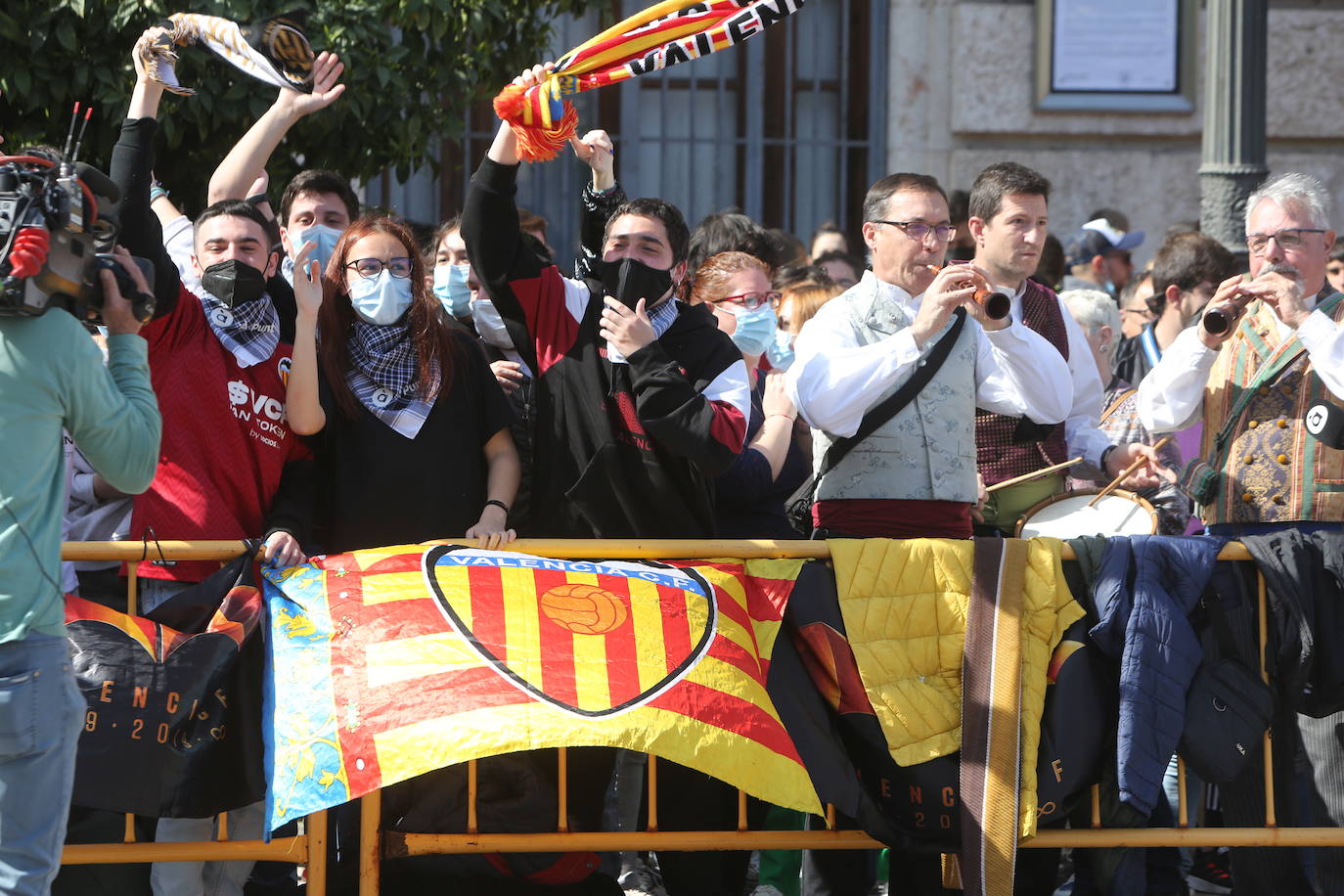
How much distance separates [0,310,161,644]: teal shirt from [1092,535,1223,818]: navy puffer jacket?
8.30ft

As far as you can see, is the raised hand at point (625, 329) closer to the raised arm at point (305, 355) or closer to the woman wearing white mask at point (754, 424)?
the woman wearing white mask at point (754, 424)

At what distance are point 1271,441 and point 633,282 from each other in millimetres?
1972

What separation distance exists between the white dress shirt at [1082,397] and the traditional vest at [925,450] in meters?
0.78

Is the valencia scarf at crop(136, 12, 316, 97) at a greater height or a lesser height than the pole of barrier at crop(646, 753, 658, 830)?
greater

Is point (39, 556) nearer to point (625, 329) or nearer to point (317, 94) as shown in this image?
point (625, 329)

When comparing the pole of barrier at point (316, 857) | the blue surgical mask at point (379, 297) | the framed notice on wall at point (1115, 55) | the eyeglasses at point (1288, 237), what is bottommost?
the pole of barrier at point (316, 857)

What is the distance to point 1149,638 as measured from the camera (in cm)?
454

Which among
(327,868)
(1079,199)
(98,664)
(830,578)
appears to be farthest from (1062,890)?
(1079,199)

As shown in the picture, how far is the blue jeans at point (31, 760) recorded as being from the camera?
3463mm

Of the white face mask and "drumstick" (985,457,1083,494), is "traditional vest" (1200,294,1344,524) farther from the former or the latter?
the white face mask

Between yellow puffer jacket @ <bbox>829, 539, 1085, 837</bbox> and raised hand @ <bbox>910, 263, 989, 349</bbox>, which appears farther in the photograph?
raised hand @ <bbox>910, 263, 989, 349</bbox>

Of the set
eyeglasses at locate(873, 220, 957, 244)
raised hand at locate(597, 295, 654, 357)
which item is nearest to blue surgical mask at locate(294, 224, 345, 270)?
raised hand at locate(597, 295, 654, 357)

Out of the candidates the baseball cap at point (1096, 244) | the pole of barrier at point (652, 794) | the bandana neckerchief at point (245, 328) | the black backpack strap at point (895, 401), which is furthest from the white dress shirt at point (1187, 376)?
the baseball cap at point (1096, 244)

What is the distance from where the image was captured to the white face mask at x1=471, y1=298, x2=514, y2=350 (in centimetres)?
552
